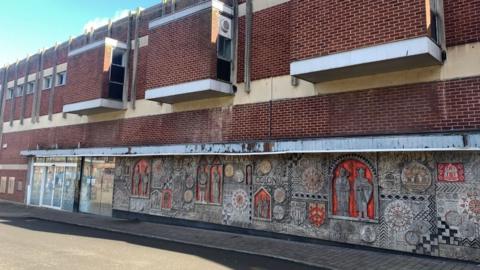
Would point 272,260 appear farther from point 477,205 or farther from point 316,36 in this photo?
point 316,36

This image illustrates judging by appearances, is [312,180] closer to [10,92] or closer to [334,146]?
[334,146]

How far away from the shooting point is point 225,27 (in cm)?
1397

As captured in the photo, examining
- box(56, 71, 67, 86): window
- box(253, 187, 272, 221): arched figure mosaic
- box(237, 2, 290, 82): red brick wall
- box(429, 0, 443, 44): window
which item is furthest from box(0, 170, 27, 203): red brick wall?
box(429, 0, 443, 44): window

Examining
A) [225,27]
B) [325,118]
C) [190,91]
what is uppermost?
[225,27]

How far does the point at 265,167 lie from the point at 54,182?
14.2 m

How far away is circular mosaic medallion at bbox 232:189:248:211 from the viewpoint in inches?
508

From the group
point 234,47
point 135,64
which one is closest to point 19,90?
point 135,64

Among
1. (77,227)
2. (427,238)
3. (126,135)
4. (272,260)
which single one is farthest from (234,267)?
(126,135)

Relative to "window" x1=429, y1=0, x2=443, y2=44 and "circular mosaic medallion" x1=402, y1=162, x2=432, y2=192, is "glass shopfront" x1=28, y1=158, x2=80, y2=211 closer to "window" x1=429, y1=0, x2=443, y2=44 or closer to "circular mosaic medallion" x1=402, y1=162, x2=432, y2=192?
"circular mosaic medallion" x1=402, y1=162, x2=432, y2=192

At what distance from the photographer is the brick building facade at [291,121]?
362 inches

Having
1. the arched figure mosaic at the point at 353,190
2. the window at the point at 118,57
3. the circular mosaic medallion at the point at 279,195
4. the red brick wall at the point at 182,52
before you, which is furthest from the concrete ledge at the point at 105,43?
the arched figure mosaic at the point at 353,190

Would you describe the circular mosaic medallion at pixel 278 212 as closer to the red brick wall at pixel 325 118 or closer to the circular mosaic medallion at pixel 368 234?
the red brick wall at pixel 325 118

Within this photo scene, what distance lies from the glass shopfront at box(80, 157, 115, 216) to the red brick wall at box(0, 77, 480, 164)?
119cm

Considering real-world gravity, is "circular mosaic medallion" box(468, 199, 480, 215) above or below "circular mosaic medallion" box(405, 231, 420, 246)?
above
